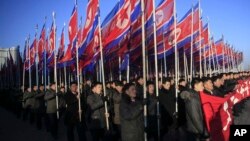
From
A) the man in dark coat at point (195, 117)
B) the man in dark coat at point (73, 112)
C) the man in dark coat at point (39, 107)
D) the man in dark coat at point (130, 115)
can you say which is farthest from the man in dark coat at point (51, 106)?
the man in dark coat at point (195, 117)

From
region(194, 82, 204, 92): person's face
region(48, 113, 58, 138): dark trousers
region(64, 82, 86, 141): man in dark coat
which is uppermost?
region(194, 82, 204, 92): person's face

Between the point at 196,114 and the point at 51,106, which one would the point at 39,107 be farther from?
the point at 196,114

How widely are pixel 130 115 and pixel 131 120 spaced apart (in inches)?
6.4

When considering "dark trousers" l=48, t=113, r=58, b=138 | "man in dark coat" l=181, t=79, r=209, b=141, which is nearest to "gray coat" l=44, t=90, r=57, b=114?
"dark trousers" l=48, t=113, r=58, b=138

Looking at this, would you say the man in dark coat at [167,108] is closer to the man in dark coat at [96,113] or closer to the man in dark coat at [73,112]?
the man in dark coat at [96,113]

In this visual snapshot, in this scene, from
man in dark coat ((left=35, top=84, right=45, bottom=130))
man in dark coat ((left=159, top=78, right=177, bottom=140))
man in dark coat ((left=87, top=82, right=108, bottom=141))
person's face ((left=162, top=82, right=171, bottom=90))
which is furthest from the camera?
man in dark coat ((left=35, top=84, right=45, bottom=130))

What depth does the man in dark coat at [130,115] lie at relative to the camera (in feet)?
22.9

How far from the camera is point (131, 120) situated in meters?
7.07

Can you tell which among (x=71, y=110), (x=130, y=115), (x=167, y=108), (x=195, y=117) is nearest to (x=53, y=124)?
(x=71, y=110)

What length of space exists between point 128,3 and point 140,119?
19.7 ft

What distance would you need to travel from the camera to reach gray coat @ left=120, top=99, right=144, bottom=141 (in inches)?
275

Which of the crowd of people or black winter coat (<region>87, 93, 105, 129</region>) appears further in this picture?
black winter coat (<region>87, 93, 105, 129</region>)

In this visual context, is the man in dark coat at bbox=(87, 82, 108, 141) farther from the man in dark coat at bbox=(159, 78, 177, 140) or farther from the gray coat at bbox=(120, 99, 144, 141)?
the gray coat at bbox=(120, 99, 144, 141)

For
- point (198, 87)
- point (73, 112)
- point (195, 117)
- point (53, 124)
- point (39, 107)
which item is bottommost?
point (53, 124)
